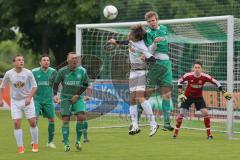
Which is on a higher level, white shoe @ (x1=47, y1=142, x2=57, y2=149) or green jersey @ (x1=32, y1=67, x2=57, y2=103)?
green jersey @ (x1=32, y1=67, x2=57, y2=103)

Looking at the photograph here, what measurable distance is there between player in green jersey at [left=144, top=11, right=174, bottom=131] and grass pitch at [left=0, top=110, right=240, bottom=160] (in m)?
0.98

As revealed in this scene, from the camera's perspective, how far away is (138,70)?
1661 centimetres

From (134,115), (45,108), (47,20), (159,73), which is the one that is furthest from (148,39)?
(47,20)

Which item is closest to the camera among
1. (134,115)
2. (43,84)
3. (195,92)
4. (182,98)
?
(134,115)

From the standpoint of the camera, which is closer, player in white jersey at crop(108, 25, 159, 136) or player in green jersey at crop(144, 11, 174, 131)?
player in white jersey at crop(108, 25, 159, 136)

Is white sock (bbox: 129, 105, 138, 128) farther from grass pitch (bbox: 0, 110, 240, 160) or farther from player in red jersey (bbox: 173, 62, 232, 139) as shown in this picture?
player in red jersey (bbox: 173, 62, 232, 139)

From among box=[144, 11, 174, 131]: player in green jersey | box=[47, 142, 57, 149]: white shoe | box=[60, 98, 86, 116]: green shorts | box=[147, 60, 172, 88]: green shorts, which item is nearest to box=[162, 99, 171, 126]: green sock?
box=[144, 11, 174, 131]: player in green jersey

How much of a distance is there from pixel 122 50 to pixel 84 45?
92.5 inches

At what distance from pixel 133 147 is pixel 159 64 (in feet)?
6.65

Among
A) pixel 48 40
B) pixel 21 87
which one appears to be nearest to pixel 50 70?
pixel 21 87

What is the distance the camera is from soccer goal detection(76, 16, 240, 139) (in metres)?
21.8

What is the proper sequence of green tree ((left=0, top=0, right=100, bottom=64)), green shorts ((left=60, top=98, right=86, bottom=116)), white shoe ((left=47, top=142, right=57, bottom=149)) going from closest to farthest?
1. green shorts ((left=60, top=98, right=86, bottom=116))
2. white shoe ((left=47, top=142, right=57, bottom=149))
3. green tree ((left=0, top=0, right=100, bottom=64))

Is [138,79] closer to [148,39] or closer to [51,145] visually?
[148,39]

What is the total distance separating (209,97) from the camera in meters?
24.1
